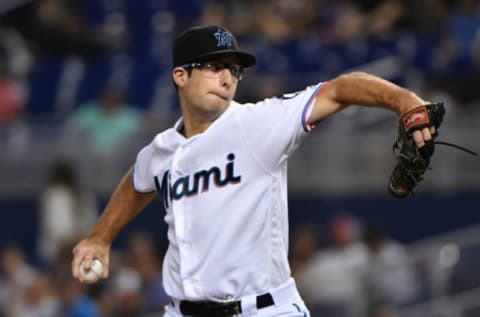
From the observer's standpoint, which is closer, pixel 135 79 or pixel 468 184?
pixel 468 184

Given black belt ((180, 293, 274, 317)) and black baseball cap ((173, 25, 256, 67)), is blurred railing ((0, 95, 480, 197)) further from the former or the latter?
black belt ((180, 293, 274, 317))

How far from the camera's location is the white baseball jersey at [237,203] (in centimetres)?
567

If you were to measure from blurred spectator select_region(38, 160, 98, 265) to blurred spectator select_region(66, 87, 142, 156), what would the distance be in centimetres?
38

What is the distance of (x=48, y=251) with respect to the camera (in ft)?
43.0

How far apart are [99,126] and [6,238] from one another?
1.53 m

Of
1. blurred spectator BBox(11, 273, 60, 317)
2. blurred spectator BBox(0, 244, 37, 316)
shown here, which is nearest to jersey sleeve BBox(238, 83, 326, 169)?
blurred spectator BBox(11, 273, 60, 317)

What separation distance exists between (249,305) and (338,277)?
4.89 m

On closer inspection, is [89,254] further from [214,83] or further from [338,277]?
[338,277]

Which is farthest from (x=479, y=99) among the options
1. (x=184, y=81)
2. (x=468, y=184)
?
(x=184, y=81)

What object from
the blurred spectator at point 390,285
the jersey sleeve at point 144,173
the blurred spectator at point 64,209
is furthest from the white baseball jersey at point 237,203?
the blurred spectator at point 64,209

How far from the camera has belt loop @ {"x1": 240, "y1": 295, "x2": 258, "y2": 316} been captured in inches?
225

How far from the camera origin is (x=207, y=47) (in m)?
5.84

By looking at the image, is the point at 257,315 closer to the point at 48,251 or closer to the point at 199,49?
the point at 199,49

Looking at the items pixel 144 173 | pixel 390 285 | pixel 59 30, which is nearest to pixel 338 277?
pixel 390 285
